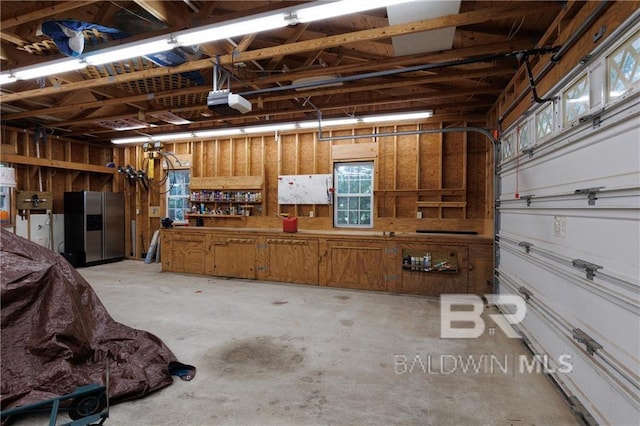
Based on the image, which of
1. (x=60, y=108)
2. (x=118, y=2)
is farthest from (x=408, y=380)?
(x=60, y=108)

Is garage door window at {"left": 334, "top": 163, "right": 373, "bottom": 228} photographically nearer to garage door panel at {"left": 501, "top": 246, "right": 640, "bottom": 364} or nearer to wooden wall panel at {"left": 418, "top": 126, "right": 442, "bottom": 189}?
wooden wall panel at {"left": 418, "top": 126, "right": 442, "bottom": 189}

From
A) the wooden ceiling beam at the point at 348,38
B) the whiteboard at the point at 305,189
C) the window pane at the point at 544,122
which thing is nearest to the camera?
the wooden ceiling beam at the point at 348,38

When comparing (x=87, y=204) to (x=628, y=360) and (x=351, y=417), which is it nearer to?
(x=351, y=417)

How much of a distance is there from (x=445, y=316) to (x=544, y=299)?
4.32 ft

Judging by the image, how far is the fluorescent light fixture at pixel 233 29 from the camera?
2.36m

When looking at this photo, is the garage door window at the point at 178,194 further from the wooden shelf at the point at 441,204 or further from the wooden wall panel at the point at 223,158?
the wooden shelf at the point at 441,204

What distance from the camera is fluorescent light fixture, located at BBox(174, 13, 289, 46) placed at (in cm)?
236

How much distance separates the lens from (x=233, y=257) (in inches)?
230

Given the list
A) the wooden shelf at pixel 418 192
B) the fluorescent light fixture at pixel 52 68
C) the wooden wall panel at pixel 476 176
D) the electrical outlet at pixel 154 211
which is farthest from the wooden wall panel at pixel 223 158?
the wooden wall panel at pixel 476 176

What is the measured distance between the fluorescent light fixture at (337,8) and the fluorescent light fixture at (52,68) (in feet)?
7.59

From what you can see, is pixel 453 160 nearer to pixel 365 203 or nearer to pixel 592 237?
pixel 365 203

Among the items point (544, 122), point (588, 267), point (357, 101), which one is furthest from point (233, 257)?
point (588, 267)

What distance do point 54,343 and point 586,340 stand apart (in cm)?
345

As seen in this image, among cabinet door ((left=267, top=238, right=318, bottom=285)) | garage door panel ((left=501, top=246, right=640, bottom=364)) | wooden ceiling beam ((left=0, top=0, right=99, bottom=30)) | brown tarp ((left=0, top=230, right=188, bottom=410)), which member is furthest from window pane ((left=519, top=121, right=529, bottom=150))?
wooden ceiling beam ((left=0, top=0, right=99, bottom=30))
